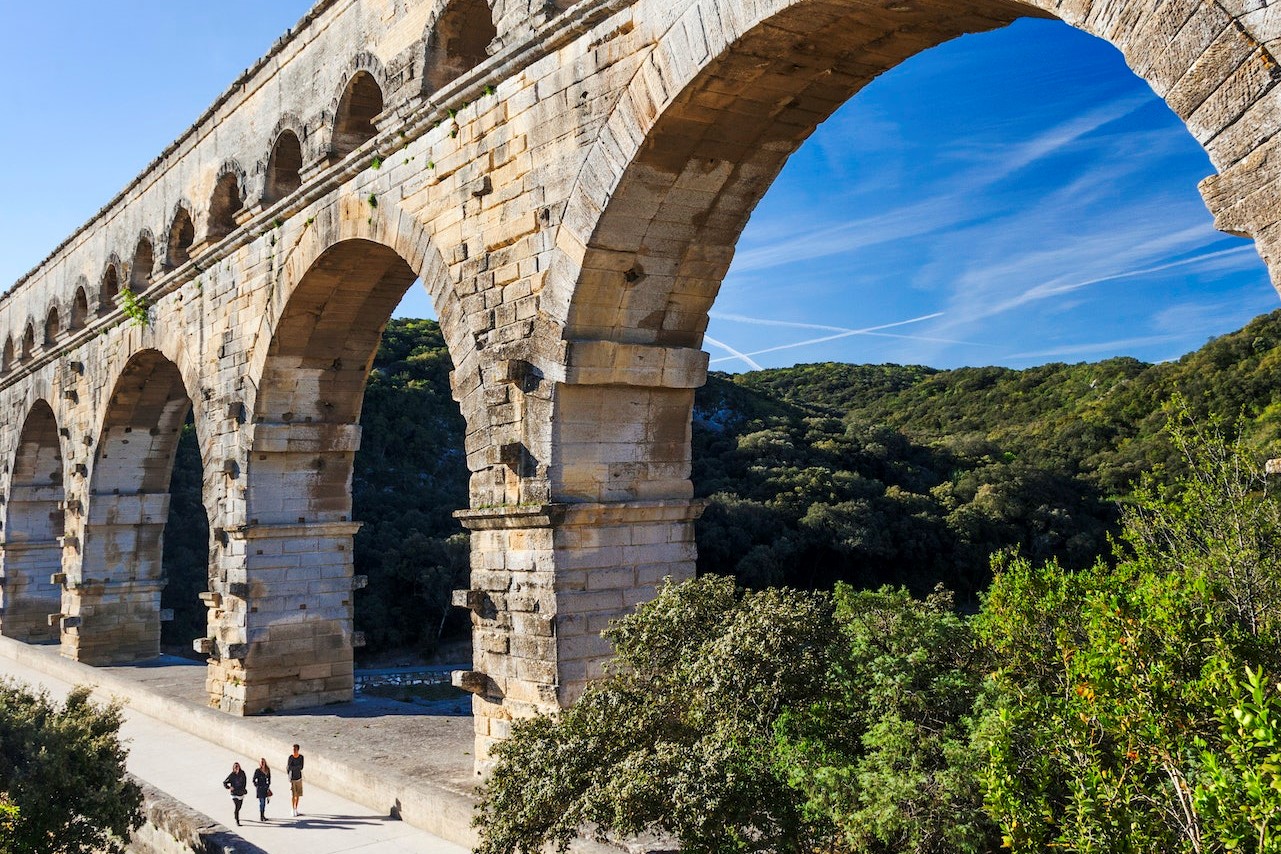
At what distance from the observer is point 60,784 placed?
6883mm

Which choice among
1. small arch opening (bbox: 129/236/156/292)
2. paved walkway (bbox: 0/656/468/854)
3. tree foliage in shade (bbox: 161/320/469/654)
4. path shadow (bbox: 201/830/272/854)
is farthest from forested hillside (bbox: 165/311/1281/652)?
path shadow (bbox: 201/830/272/854)

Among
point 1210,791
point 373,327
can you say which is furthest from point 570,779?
point 373,327

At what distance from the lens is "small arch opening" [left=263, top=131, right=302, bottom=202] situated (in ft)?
34.3

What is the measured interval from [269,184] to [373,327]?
1813mm

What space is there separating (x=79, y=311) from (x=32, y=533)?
4813 mm

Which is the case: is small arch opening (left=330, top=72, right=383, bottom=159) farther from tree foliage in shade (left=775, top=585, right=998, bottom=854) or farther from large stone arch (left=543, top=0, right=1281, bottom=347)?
tree foliage in shade (left=775, top=585, right=998, bottom=854)

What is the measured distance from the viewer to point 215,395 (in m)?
11.2

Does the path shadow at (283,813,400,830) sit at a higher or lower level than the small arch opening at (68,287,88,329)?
lower

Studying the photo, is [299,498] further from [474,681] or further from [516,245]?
[516,245]

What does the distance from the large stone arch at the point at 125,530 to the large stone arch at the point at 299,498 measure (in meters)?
5.06

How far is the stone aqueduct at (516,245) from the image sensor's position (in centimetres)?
514

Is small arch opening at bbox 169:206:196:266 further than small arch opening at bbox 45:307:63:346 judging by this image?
No

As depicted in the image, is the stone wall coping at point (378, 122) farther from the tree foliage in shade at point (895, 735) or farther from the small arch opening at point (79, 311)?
the tree foliage in shade at point (895, 735)

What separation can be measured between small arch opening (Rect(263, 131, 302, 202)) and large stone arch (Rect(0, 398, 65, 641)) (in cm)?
1114
